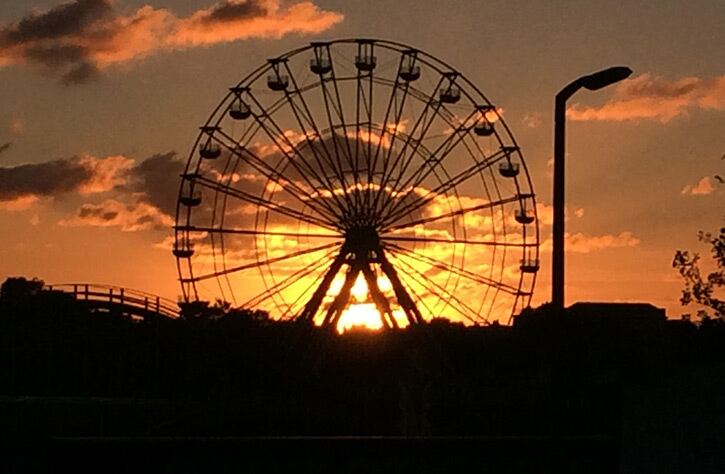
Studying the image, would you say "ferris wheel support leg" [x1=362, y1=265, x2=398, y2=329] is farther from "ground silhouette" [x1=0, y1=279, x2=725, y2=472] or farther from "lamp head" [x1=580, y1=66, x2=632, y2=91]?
"lamp head" [x1=580, y1=66, x2=632, y2=91]

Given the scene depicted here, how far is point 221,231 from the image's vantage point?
6397cm

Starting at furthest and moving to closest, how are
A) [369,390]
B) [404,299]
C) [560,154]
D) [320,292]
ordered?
1. [404,299]
2. [320,292]
3. [369,390]
4. [560,154]

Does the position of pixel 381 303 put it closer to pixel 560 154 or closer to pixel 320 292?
pixel 320 292

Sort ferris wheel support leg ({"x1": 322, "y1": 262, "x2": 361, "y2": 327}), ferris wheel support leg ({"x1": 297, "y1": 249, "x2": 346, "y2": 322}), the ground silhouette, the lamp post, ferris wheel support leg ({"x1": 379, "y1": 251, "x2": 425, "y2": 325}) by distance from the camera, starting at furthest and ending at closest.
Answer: ferris wheel support leg ({"x1": 322, "y1": 262, "x2": 361, "y2": 327}), ferris wheel support leg ({"x1": 379, "y1": 251, "x2": 425, "y2": 325}), ferris wheel support leg ({"x1": 297, "y1": 249, "x2": 346, "y2": 322}), the lamp post, the ground silhouette

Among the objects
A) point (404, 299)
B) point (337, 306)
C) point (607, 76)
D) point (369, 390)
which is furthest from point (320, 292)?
point (607, 76)

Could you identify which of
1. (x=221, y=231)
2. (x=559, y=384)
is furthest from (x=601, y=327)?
(x=559, y=384)

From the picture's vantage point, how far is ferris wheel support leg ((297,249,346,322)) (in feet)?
214

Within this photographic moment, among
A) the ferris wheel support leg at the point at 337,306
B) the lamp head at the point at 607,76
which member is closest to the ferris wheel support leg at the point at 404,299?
the ferris wheel support leg at the point at 337,306

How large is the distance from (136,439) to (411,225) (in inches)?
1715

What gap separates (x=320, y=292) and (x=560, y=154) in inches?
1705

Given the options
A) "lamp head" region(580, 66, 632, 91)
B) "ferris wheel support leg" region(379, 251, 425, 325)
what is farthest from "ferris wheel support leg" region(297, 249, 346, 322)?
"lamp head" region(580, 66, 632, 91)

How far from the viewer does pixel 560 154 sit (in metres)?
23.9

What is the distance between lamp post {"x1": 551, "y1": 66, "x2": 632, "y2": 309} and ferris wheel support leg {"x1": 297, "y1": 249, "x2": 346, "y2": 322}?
4029cm

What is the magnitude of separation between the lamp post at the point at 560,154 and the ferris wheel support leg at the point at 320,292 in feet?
132
